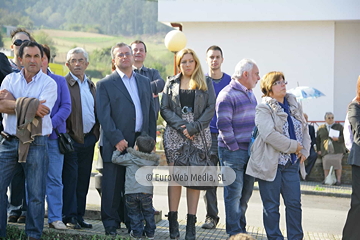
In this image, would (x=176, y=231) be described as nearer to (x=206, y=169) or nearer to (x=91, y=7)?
(x=206, y=169)

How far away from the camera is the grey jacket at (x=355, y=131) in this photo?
6309mm

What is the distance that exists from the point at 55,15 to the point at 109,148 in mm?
126591

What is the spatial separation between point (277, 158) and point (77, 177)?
109 inches

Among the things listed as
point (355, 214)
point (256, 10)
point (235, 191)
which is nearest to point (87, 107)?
point (235, 191)

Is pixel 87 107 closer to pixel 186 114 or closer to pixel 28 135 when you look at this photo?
pixel 186 114

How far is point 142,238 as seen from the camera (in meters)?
6.15

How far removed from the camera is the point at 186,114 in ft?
21.6

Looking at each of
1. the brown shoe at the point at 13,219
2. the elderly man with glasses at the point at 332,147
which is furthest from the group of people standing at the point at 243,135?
the elderly man with glasses at the point at 332,147

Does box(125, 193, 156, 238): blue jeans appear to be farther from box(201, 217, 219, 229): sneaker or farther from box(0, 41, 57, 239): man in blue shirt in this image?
box(201, 217, 219, 229): sneaker

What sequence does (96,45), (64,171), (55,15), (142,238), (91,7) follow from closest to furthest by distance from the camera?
1. (142,238)
2. (64,171)
3. (96,45)
4. (55,15)
5. (91,7)

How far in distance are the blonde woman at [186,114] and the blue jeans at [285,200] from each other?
871 mm

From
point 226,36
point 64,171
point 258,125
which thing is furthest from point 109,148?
point 226,36

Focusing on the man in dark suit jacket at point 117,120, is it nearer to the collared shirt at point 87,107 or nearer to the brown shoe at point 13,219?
the collared shirt at point 87,107

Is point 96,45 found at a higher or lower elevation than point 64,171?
higher
